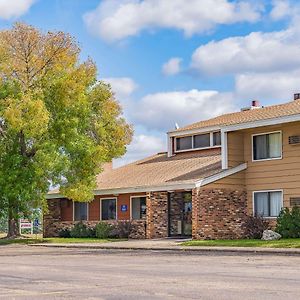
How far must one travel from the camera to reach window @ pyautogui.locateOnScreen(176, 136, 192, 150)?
138 ft

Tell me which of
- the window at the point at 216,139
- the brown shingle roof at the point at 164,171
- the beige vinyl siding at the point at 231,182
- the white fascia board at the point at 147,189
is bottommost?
the white fascia board at the point at 147,189

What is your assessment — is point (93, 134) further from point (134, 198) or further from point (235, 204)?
point (235, 204)

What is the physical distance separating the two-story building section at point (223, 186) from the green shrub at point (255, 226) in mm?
344

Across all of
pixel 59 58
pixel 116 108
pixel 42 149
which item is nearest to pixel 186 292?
pixel 42 149

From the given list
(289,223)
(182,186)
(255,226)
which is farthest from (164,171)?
(289,223)

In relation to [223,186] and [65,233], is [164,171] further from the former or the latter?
[65,233]

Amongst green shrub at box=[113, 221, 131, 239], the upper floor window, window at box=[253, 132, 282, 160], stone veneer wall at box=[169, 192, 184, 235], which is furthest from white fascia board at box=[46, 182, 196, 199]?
the upper floor window

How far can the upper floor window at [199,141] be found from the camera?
1582 inches

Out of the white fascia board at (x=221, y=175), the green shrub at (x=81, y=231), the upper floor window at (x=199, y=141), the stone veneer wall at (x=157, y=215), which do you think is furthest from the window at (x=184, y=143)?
the white fascia board at (x=221, y=175)

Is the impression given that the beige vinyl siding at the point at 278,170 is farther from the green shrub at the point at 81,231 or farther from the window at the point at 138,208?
the green shrub at the point at 81,231

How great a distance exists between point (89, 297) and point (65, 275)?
4.69 meters

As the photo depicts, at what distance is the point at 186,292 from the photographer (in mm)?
12203

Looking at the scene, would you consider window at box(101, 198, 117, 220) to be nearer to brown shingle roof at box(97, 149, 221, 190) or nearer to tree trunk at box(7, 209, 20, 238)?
brown shingle roof at box(97, 149, 221, 190)

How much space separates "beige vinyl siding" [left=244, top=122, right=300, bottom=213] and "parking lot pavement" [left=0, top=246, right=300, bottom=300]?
37.5ft
